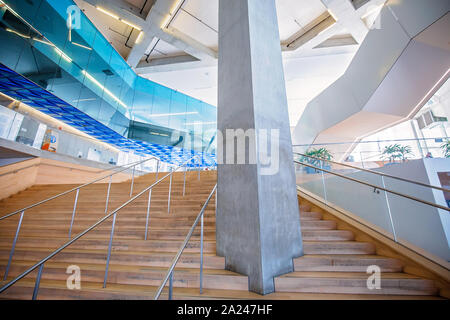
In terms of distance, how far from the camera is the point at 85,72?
8.93 metres

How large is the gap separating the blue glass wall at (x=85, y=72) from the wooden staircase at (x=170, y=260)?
214 inches

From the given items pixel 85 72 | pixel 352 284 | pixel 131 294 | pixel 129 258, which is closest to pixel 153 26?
pixel 85 72

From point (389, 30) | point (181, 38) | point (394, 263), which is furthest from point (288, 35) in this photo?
point (394, 263)

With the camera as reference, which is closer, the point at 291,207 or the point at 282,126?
the point at 291,207

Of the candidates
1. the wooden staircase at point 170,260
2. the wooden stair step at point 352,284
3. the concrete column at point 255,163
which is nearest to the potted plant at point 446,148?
the wooden staircase at point 170,260

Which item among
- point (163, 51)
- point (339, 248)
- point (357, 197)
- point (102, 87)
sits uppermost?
point (163, 51)

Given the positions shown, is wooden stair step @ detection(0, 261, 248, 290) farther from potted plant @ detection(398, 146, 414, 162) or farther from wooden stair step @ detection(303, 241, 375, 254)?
potted plant @ detection(398, 146, 414, 162)

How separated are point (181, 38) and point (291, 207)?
987 centimetres

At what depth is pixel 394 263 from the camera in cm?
257

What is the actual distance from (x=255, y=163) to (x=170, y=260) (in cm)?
177

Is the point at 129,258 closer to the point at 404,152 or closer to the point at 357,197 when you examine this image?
the point at 357,197

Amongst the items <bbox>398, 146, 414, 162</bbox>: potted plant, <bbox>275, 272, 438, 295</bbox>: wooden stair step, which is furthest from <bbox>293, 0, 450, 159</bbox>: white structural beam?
<bbox>275, 272, 438, 295</bbox>: wooden stair step
